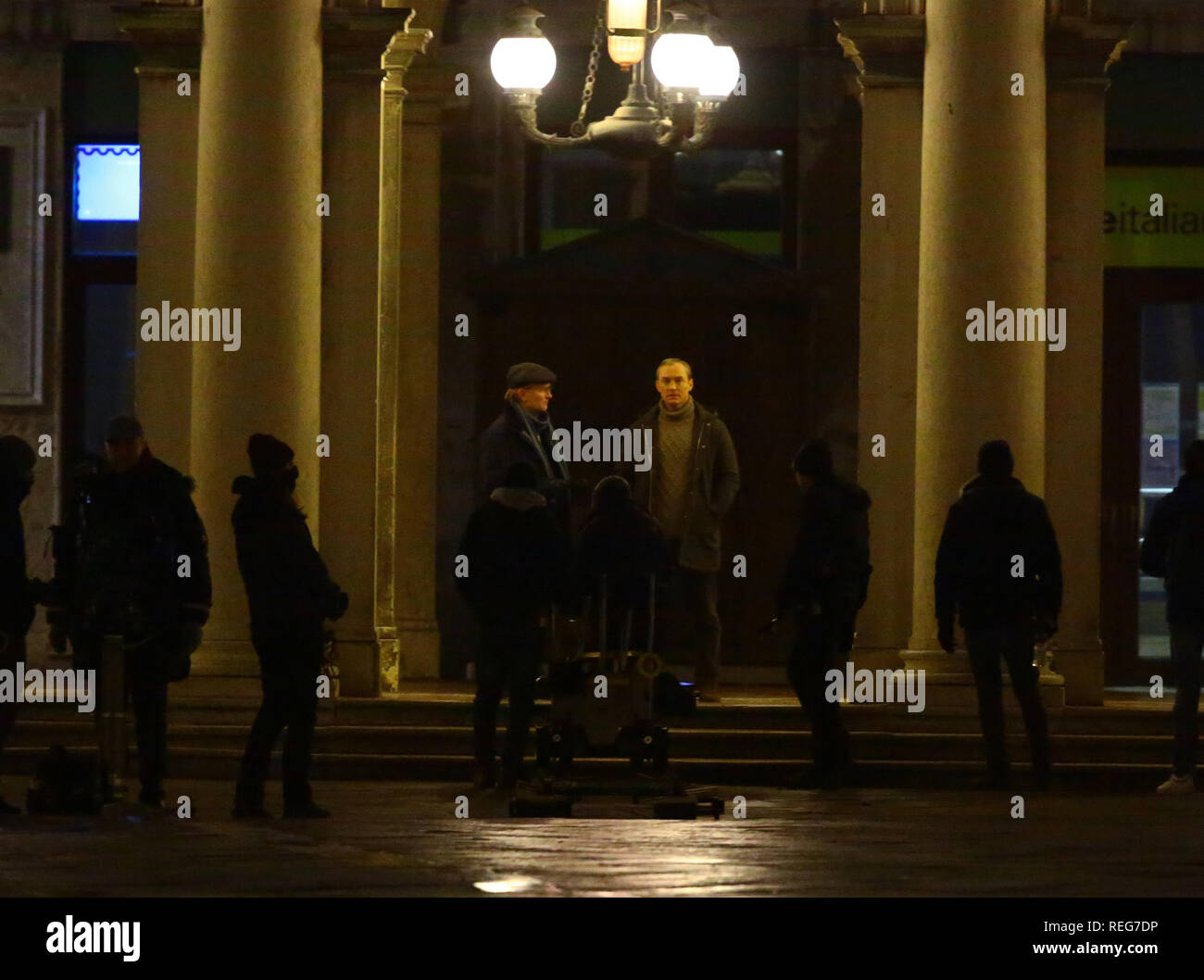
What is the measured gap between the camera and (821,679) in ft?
49.1

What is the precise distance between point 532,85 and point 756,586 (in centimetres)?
435

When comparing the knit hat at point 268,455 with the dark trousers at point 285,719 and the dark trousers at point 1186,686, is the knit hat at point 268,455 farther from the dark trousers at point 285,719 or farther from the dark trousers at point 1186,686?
the dark trousers at point 1186,686

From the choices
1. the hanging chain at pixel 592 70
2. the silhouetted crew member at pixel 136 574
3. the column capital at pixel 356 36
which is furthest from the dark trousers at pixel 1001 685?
the column capital at pixel 356 36

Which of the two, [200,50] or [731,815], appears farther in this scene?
[200,50]

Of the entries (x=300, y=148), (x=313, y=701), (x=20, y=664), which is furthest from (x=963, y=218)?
(x=20, y=664)

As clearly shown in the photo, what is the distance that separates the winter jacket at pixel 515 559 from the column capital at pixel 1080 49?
14.7 ft

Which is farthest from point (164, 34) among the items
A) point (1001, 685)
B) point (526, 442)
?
point (1001, 685)

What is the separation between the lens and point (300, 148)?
16.2 meters

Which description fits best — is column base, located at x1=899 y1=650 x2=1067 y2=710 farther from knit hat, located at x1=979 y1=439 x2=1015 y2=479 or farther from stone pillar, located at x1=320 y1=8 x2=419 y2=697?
stone pillar, located at x1=320 y1=8 x2=419 y2=697

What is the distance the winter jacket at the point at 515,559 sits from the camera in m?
14.3

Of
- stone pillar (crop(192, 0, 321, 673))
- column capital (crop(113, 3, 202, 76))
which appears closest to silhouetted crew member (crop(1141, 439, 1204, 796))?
stone pillar (crop(192, 0, 321, 673))

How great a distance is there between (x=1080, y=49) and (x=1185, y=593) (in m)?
3.50
